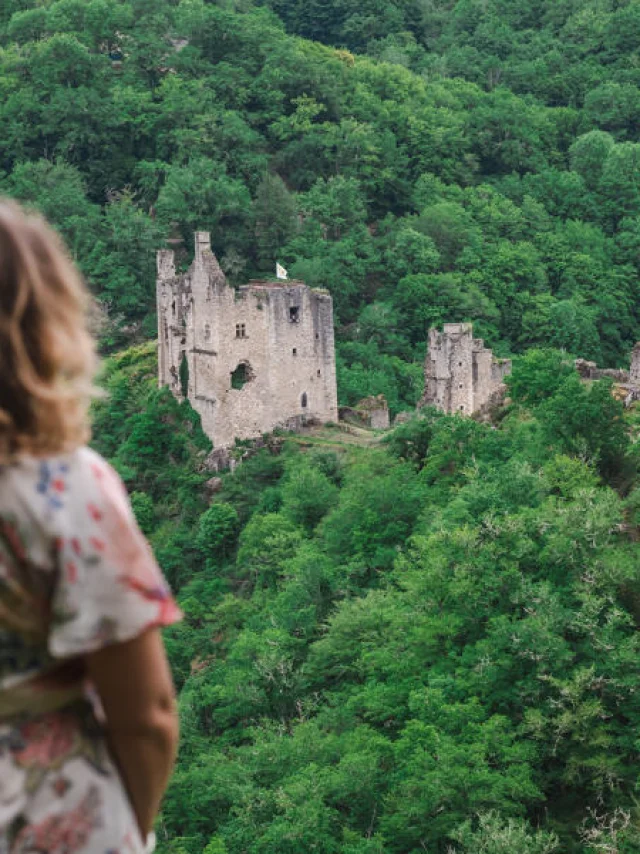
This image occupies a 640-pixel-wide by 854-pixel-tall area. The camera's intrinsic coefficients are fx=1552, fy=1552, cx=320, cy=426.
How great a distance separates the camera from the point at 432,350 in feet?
142

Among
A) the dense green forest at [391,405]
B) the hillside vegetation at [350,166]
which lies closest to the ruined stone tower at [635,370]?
the dense green forest at [391,405]

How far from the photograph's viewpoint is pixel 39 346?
3480 millimetres

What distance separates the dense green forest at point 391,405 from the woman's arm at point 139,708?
336cm

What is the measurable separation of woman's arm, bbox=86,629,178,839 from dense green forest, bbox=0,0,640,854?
336 centimetres

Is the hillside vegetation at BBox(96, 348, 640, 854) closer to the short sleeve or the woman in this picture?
the woman

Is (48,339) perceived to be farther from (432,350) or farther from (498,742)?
(432,350)

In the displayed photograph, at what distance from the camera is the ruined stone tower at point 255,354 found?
39812 mm

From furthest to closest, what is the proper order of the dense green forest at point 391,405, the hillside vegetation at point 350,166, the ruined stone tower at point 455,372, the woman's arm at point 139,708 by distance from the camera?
the hillside vegetation at point 350,166 → the ruined stone tower at point 455,372 → the dense green forest at point 391,405 → the woman's arm at point 139,708

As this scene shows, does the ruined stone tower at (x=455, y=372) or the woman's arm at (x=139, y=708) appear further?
the ruined stone tower at (x=455, y=372)

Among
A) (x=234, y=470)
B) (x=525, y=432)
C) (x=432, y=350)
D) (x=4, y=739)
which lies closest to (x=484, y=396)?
(x=432, y=350)

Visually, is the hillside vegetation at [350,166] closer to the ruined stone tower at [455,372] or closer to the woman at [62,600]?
the ruined stone tower at [455,372]

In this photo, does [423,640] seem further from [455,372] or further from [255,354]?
[455,372]

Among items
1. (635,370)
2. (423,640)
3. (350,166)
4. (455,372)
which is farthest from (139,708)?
(350,166)

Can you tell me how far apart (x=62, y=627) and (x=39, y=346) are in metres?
0.63
